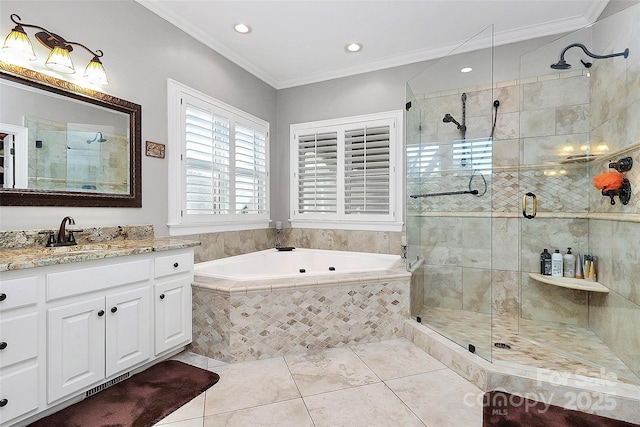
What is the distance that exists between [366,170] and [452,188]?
1.03 meters

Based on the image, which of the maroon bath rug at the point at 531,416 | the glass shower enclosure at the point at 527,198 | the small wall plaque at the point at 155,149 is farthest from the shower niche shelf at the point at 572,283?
the small wall plaque at the point at 155,149

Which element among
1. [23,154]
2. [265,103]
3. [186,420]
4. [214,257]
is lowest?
[186,420]

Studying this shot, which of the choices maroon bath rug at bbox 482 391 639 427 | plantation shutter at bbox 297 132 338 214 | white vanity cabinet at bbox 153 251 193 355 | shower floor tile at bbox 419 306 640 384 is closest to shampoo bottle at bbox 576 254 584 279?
shower floor tile at bbox 419 306 640 384

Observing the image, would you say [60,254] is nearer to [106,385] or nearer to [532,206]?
[106,385]

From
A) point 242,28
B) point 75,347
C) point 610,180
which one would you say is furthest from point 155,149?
point 610,180

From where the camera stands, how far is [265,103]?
13.3 feet

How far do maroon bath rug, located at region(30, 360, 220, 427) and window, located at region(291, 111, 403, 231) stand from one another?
7.45 feet

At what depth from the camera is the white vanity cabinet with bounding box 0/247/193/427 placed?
146 centimetres

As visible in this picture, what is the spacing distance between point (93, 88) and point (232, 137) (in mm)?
1389

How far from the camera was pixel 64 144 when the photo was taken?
6.88ft

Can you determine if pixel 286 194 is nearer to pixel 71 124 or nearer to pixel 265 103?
pixel 265 103

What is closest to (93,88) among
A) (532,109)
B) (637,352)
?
(532,109)

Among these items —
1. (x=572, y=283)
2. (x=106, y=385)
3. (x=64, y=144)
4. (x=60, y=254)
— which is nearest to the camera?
(x=60, y=254)

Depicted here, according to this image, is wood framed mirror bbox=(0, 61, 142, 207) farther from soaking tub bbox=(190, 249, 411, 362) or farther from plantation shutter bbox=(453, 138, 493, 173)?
plantation shutter bbox=(453, 138, 493, 173)
